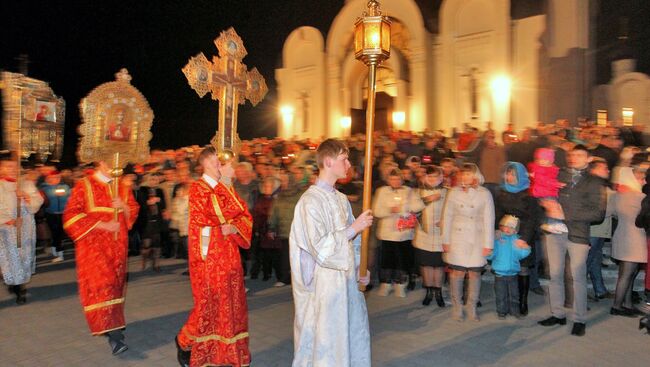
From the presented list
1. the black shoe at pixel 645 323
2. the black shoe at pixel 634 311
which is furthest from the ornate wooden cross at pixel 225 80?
the black shoe at pixel 634 311

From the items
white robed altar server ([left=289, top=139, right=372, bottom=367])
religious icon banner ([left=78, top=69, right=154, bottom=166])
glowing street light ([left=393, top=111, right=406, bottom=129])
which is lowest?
white robed altar server ([left=289, top=139, right=372, bottom=367])

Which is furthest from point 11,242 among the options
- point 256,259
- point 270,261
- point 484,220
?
point 484,220

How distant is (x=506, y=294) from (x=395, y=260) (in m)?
1.76

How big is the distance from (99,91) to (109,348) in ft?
8.89

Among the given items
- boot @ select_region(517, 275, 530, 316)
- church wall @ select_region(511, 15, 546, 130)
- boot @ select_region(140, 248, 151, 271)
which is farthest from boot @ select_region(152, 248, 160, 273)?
church wall @ select_region(511, 15, 546, 130)

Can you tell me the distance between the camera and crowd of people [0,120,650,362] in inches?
259

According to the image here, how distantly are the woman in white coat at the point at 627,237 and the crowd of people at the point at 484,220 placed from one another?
0.01 meters

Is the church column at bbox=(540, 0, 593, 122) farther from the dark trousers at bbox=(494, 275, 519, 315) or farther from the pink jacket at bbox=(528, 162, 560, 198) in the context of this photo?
the dark trousers at bbox=(494, 275, 519, 315)

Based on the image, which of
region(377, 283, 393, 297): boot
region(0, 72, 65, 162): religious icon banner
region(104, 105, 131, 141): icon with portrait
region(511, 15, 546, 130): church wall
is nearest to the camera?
region(104, 105, 131, 141): icon with portrait

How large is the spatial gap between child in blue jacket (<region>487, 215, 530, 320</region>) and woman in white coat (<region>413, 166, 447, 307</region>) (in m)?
0.89

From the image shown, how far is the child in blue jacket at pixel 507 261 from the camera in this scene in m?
6.96

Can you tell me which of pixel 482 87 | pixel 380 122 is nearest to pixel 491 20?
pixel 482 87

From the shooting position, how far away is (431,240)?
779 centimetres

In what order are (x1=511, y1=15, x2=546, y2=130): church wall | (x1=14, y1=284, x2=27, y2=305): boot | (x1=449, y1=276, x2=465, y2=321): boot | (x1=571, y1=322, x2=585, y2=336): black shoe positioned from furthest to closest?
(x1=511, y1=15, x2=546, y2=130): church wall < (x1=14, y1=284, x2=27, y2=305): boot < (x1=449, y1=276, x2=465, y2=321): boot < (x1=571, y1=322, x2=585, y2=336): black shoe
